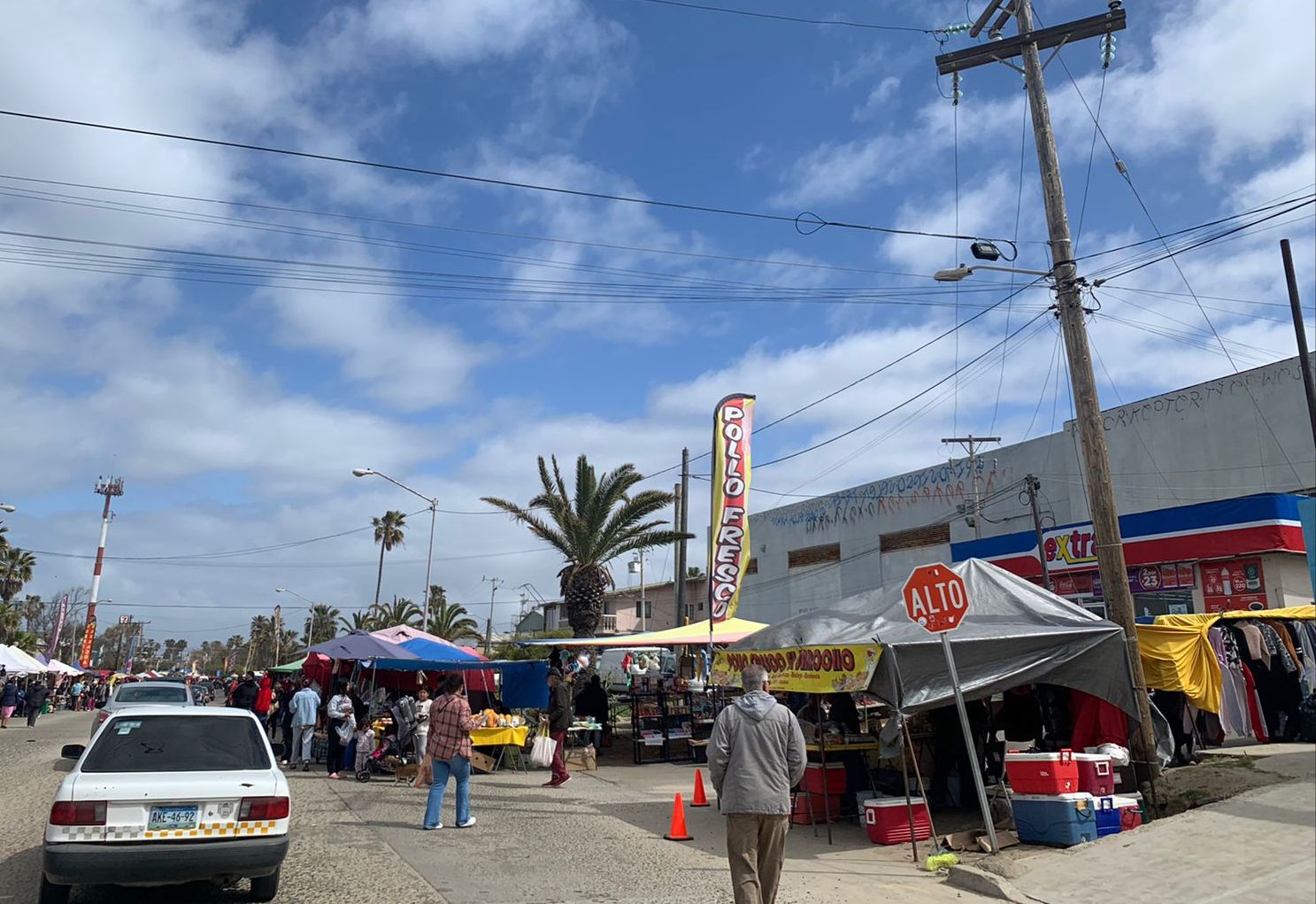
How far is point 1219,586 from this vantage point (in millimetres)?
22234

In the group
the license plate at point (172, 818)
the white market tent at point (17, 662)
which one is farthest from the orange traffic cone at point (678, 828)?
A: the white market tent at point (17, 662)

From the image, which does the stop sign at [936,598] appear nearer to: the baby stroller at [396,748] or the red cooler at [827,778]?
the red cooler at [827,778]

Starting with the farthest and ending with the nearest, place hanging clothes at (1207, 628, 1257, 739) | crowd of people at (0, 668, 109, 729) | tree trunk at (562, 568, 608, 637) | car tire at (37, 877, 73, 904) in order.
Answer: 1. crowd of people at (0, 668, 109, 729)
2. tree trunk at (562, 568, 608, 637)
3. hanging clothes at (1207, 628, 1257, 739)
4. car tire at (37, 877, 73, 904)

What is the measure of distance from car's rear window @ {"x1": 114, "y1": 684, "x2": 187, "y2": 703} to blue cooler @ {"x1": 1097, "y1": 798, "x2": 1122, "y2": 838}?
16.7m

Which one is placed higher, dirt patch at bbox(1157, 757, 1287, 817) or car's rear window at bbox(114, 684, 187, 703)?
car's rear window at bbox(114, 684, 187, 703)

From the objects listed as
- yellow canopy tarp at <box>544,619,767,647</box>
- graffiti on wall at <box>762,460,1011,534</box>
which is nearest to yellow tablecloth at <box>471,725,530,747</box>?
yellow canopy tarp at <box>544,619,767,647</box>

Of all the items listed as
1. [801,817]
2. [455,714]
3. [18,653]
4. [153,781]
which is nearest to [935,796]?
[801,817]

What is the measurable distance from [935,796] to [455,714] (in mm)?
5852

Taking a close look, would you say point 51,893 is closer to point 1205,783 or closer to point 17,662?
point 1205,783

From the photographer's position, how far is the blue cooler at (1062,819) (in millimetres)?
8406

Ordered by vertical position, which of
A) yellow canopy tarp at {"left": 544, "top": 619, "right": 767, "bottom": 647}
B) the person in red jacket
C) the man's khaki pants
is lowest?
the man's khaki pants

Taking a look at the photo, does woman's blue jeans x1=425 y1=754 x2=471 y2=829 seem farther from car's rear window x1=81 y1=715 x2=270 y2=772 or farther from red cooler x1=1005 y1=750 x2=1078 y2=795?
red cooler x1=1005 y1=750 x2=1078 y2=795

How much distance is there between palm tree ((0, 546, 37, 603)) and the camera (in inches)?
2377

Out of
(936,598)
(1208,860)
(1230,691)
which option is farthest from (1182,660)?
(1208,860)
